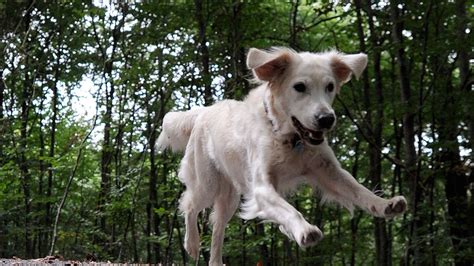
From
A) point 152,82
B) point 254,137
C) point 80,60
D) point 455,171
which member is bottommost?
point 254,137

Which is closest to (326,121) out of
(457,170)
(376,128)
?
(457,170)

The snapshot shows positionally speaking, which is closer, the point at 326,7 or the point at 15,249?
the point at 326,7

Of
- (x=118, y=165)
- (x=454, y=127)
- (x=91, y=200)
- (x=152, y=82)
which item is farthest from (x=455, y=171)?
(x=91, y=200)

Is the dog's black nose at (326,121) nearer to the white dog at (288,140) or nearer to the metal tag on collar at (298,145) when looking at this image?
the white dog at (288,140)

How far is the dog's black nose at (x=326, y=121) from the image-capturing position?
331 cm

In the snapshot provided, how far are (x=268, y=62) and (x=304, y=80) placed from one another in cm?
29

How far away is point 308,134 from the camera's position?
140 inches

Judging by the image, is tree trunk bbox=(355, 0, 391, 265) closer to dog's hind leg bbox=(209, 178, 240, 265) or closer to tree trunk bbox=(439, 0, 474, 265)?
tree trunk bbox=(439, 0, 474, 265)

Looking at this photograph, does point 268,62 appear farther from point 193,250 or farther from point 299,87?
point 193,250

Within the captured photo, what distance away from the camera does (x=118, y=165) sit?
448 inches

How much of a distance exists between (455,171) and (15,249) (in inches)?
492

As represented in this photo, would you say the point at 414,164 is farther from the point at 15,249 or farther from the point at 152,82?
the point at 15,249

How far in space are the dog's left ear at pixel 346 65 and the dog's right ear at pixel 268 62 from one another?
34cm

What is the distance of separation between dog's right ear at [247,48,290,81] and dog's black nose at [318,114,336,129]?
606 millimetres
